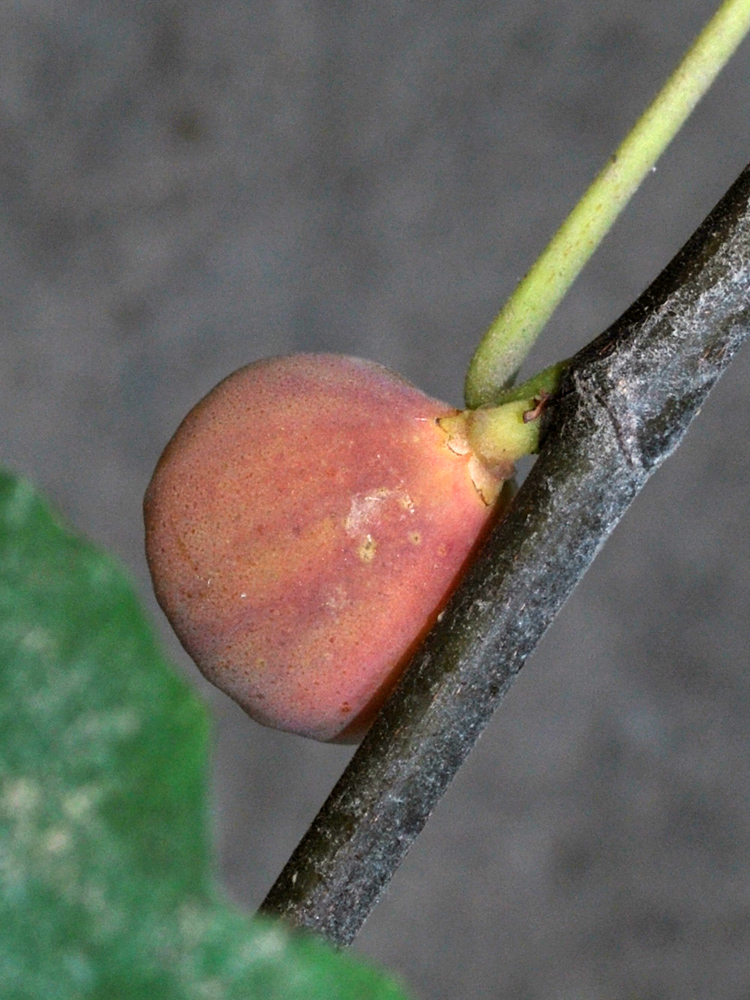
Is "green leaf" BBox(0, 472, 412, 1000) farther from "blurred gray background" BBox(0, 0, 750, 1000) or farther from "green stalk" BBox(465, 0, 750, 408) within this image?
"blurred gray background" BBox(0, 0, 750, 1000)

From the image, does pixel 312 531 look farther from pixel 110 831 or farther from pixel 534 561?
pixel 110 831

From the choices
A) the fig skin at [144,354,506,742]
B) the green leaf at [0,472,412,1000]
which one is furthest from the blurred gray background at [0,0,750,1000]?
the green leaf at [0,472,412,1000]

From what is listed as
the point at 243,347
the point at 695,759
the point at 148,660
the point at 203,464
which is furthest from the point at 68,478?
the point at 148,660

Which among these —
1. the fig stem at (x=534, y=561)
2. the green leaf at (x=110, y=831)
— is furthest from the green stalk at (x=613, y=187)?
the green leaf at (x=110, y=831)

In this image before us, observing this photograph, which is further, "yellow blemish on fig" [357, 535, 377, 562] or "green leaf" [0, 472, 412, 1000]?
"yellow blemish on fig" [357, 535, 377, 562]

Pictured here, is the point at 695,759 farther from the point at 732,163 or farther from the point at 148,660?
the point at 148,660

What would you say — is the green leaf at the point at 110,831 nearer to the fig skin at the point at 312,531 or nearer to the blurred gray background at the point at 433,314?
the fig skin at the point at 312,531
